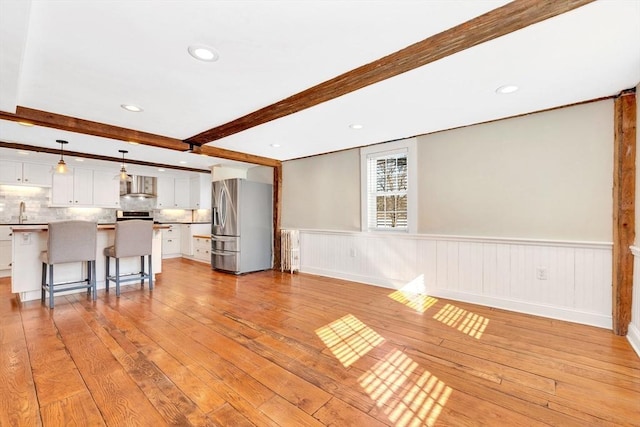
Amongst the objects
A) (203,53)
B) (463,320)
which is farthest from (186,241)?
(463,320)

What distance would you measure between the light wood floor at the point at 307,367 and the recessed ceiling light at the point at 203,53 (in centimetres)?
223

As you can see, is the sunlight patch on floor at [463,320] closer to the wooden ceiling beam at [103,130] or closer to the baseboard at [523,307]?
the baseboard at [523,307]

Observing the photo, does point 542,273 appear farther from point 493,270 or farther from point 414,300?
point 414,300

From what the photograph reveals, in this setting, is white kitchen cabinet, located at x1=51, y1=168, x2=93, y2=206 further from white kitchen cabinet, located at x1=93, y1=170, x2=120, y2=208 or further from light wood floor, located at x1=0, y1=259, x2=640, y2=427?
light wood floor, located at x1=0, y1=259, x2=640, y2=427

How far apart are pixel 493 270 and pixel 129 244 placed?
4801 millimetres

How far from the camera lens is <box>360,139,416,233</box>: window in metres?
4.12

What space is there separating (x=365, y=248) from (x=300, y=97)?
2.72 m

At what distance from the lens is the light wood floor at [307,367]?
1611mm

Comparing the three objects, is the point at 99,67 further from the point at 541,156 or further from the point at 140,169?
the point at 140,169

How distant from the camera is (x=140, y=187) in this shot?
711 centimetres

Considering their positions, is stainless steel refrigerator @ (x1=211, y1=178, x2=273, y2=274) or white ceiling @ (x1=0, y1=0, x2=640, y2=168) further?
stainless steel refrigerator @ (x1=211, y1=178, x2=273, y2=274)

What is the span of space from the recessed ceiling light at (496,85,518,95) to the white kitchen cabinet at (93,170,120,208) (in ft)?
24.3

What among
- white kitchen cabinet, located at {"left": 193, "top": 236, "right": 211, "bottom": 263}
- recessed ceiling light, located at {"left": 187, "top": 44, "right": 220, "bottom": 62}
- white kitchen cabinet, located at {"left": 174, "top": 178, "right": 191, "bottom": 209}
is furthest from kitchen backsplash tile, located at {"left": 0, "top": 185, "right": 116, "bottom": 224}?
recessed ceiling light, located at {"left": 187, "top": 44, "right": 220, "bottom": 62}

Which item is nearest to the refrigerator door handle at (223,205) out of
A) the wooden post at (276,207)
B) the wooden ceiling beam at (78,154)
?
the wooden post at (276,207)
